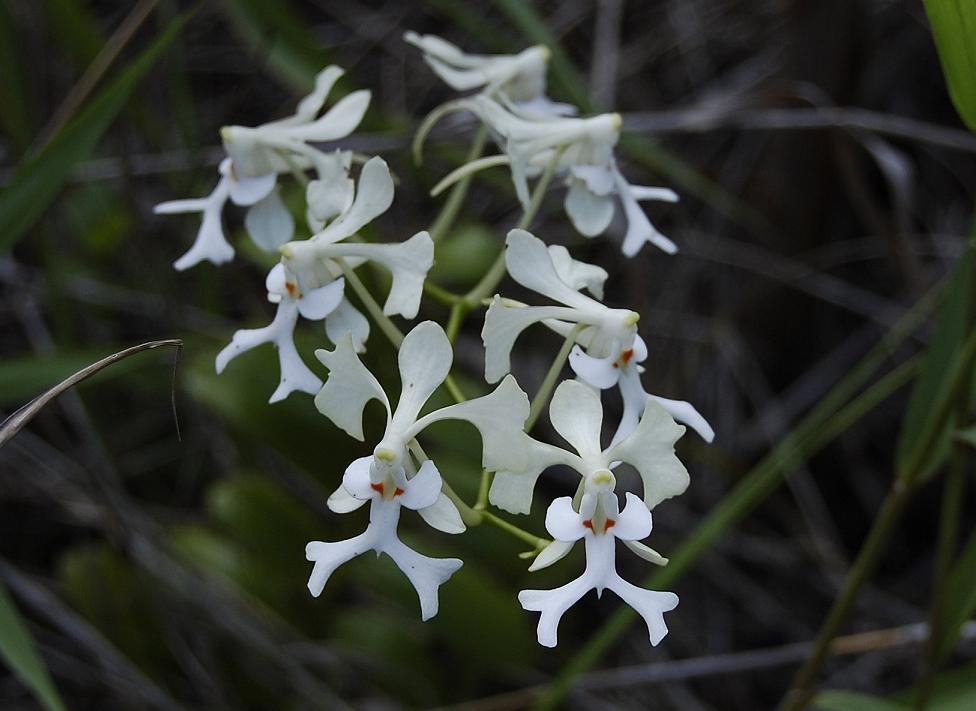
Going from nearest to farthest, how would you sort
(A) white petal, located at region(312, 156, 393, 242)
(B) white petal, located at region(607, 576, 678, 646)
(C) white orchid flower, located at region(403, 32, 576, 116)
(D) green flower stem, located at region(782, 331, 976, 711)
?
(B) white petal, located at region(607, 576, 678, 646), (A) white petal, located at region(312, 156, 393, 242), (D) green flower stem, located at region(782, 331, 976, 711), (C) white orchid flower, located at region(403, 32, 576, 116)

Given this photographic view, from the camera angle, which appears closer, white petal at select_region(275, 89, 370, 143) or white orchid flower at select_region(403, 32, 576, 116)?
white petal at select_region(275, 89, 370, 143)

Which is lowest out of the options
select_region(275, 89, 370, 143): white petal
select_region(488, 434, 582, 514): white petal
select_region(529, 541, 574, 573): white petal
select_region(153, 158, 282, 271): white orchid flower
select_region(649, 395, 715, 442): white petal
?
select_region(529, 541, 574, 573): white petal

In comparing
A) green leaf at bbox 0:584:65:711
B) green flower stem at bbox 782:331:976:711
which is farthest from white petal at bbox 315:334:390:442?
green flower stem at bbox 782:331:976:711

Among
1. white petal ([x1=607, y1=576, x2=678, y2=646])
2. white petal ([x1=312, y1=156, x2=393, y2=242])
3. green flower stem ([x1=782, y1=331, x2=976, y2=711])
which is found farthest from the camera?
green flower stem ([x1=782, y1=331, x2=976, y2=711])

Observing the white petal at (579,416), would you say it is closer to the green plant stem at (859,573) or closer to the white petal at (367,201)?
the white petal at (367,201)

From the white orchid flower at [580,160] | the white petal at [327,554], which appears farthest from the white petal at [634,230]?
the white petal at [327,554]

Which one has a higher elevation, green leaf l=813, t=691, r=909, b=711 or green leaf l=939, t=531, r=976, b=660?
green leaf l=939, t=531, r=976, b=660

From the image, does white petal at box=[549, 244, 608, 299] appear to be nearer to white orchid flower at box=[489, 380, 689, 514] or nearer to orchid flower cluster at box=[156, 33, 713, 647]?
orchid flower cluster at box=[156, 33, 713, 647]
